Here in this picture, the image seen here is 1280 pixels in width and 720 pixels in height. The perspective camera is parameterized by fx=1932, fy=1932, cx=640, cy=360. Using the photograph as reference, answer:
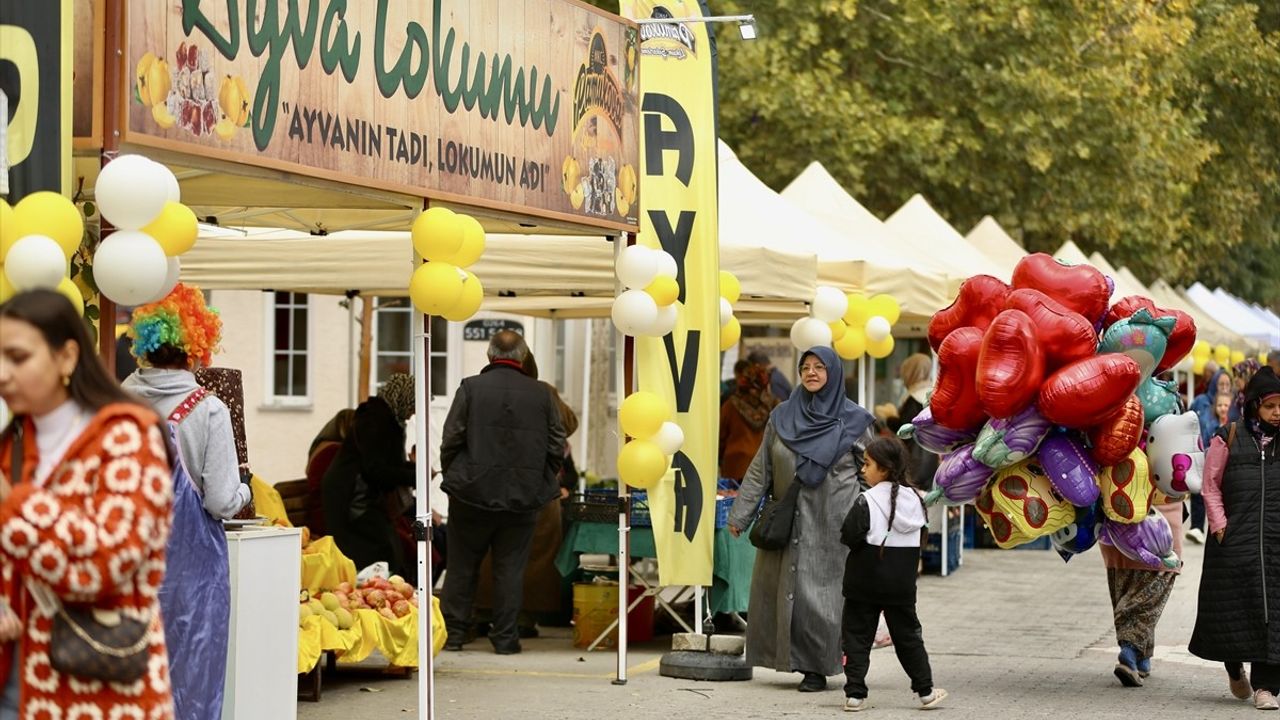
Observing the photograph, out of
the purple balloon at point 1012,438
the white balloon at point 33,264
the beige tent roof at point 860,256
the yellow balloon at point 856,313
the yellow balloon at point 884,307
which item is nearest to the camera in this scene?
the white balloon at point 33,264

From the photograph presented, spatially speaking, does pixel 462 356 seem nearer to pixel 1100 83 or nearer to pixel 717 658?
pixel 1100 83

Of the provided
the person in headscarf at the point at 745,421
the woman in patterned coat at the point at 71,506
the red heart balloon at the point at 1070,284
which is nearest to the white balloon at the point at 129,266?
the woman in patterned coat at the point at 71,506

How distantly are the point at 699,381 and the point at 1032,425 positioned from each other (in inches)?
88.0

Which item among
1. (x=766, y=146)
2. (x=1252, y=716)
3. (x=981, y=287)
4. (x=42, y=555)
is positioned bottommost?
(x=1252, y=716)

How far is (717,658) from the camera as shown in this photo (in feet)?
35.8

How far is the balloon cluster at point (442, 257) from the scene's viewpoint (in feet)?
27.3

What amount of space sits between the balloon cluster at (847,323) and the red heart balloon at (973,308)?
236 centimetres

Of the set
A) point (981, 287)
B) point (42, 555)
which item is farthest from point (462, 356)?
point (42, 555)

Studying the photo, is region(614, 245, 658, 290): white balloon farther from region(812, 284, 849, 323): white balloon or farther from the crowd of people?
region(812, 284, 849, 323): white balloon

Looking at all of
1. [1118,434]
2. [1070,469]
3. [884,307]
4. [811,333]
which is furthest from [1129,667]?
[884,307]

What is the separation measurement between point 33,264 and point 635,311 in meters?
5.02

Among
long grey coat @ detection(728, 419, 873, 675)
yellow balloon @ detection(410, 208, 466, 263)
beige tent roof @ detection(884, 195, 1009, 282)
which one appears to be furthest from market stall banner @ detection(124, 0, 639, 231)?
beige tent roof @ detection(884, 195, 1009, 282)

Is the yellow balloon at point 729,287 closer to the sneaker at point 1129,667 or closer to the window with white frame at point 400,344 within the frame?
the sneaker at point 1129,667

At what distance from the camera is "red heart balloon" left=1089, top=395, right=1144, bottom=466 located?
9562mm
